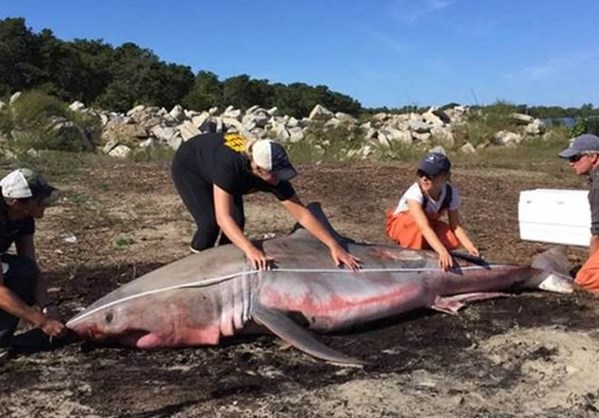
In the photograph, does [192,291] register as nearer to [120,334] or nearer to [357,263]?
[120,334]

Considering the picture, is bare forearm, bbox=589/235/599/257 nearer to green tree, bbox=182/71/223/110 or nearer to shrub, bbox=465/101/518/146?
shrub, bbox=465/101/518/146

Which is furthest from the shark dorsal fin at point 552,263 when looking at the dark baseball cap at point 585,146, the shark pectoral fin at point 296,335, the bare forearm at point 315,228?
the shark pectoral fin at point 296,335

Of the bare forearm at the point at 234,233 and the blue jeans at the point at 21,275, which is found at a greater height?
the bare forearm at the point at 234,233

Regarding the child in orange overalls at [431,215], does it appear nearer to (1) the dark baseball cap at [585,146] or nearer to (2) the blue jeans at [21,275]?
(1) the dark baseball cap at [585,146]

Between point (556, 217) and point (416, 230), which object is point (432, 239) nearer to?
point (416, 230)

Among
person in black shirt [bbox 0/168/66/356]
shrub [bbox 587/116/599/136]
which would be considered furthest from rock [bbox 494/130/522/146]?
person in black shirt [bbox 0/168/66/356]

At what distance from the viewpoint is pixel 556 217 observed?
7957 millimetres

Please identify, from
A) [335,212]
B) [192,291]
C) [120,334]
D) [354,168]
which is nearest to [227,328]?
[192,291]

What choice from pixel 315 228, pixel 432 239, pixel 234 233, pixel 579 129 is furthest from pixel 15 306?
pixel 579 129

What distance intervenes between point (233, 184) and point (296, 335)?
1.15 meters

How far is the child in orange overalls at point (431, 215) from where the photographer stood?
21.3 ft

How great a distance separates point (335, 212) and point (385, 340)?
549 cm

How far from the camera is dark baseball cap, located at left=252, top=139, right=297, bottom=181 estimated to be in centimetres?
539

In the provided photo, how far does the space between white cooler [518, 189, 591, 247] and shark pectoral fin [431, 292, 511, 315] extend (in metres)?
1.67
